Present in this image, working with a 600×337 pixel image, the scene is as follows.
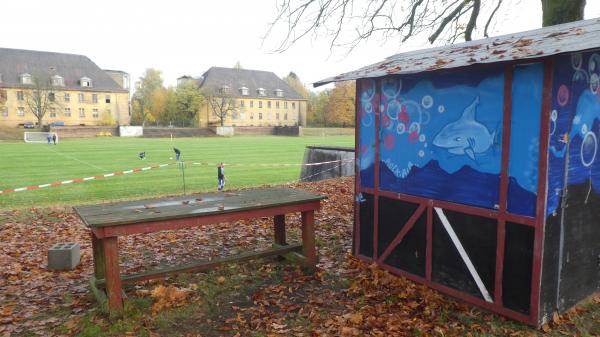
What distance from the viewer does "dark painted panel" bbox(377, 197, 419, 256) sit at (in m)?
5.63

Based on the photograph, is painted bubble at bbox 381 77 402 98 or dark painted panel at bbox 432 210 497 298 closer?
dark painted panel at bbox 432 210 497 298

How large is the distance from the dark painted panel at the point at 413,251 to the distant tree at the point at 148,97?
8707 cm

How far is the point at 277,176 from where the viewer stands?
21.7 m

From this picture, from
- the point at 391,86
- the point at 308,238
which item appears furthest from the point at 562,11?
the point at 308,238

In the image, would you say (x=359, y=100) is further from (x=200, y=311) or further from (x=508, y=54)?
(x=200, y=311)

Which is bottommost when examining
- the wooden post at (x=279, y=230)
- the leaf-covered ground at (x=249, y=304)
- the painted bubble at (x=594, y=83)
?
the leaf-covered ground at (x=249, y=304)

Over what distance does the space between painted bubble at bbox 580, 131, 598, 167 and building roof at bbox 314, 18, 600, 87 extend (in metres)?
1.08

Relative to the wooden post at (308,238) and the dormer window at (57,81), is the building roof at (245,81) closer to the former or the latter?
the dormer window at (57,81)

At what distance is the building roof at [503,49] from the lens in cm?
400

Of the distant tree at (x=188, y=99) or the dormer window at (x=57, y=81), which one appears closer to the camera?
the dormer window at (x=57, y=81)

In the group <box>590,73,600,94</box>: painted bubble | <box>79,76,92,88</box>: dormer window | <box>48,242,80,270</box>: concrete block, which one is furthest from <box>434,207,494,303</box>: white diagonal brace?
<box>79,76,92,88</box>: dormer window

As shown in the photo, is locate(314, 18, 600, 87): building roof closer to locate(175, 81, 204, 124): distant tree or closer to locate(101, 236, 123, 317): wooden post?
locate(101, 236, 123, 317): wooden post

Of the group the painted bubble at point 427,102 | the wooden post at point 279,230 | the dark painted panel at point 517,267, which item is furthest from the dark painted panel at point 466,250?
the wooden post at point 279,230

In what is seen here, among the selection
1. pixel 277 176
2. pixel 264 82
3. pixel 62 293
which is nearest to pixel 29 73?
pixel 264 82
